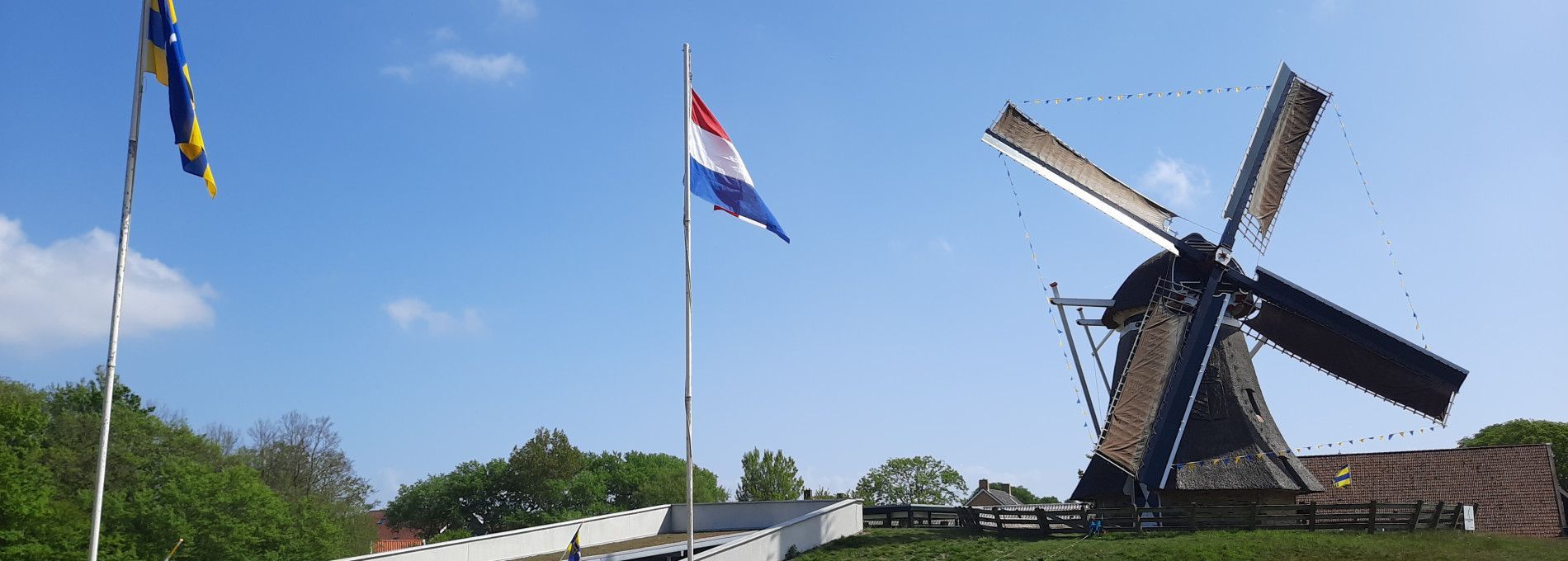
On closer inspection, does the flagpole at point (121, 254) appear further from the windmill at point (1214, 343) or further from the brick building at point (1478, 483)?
the brick building at point (1478, 483)

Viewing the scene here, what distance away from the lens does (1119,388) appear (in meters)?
30.4

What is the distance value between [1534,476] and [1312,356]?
11.6 metres

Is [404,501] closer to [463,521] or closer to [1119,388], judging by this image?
[463,521]

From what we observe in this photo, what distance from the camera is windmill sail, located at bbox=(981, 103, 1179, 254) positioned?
108ft

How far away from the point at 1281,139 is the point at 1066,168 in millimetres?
6620

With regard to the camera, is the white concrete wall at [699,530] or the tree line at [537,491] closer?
the white concrete wall at [699,530]

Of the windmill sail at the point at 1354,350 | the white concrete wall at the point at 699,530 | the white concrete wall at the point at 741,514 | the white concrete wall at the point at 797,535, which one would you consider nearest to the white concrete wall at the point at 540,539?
the white concrete wall at the point at 699,530

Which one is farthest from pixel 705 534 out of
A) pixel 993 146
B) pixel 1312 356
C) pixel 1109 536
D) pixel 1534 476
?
Answer: pixel 1534 476

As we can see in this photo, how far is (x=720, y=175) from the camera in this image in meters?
Answer: 18.9

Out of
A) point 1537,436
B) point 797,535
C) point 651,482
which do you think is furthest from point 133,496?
point 1537,436

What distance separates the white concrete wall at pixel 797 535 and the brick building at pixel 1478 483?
14.7 m

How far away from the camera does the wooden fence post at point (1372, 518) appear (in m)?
27.0

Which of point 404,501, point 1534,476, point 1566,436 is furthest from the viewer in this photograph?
point 404,501

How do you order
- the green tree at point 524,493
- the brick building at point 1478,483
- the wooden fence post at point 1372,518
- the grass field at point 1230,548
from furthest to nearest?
1. the green tree at point 524,493
2. the brick building at point 1478,483
3. the wooden fence post at point 1372,518
4. the grass field at point 1230,548
